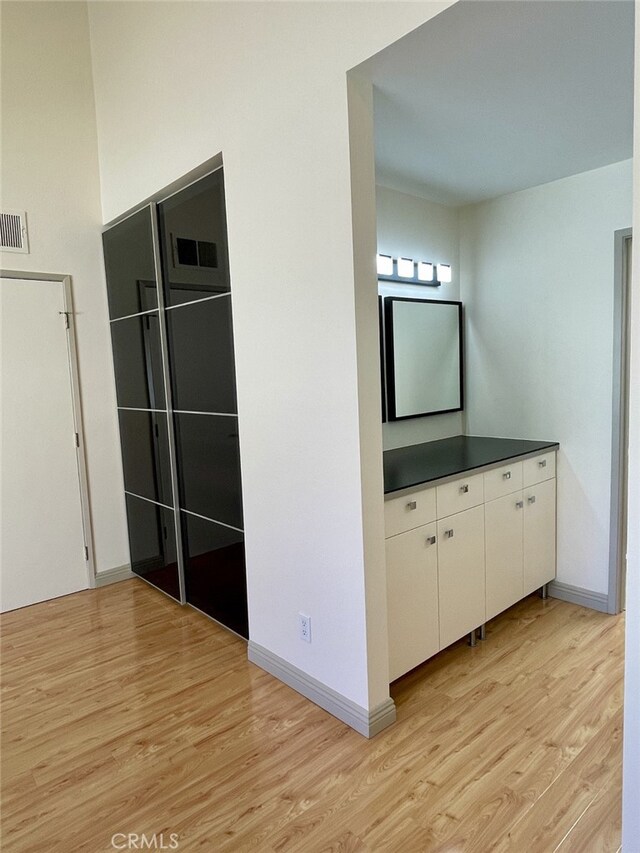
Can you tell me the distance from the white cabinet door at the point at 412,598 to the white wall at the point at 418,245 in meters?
1.00

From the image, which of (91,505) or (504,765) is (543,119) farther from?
(91,505)

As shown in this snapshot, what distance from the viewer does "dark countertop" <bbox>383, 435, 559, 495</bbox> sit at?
2459 millimetres

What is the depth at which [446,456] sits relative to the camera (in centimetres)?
297

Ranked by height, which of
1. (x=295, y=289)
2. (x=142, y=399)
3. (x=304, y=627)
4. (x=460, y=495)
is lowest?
(x=304, y=627)

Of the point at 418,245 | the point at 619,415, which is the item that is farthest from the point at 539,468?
the point at 418,245

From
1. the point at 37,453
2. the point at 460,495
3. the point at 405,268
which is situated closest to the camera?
the point at 460,495

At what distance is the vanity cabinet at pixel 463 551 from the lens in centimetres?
232

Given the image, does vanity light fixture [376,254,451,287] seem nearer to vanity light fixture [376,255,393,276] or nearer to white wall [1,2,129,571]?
vanity light fixture [376,255,393,276]

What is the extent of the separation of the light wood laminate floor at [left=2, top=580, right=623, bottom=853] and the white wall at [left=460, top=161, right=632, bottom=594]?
73 cm

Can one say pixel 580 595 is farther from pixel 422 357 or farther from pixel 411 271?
pixel 411 271

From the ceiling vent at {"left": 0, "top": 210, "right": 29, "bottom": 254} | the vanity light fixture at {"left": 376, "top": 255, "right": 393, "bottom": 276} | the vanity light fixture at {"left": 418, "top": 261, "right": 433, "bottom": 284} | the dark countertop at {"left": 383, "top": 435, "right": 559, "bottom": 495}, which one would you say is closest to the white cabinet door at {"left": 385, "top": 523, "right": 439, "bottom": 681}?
the dark countertop at {"left": 383, "top": 435, "right": 559, "bottom": 495}

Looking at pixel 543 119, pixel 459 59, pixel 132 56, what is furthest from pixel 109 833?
pixel 132 56

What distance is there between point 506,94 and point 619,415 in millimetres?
1748

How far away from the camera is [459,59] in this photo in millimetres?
1832
